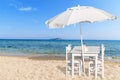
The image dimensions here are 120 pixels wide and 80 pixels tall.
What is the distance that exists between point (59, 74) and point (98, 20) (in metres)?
2.21

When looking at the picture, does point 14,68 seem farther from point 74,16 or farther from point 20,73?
point 74,16

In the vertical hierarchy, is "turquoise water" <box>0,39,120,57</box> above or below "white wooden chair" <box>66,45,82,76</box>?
below

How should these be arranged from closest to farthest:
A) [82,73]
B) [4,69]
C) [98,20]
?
[98,20] < [82,73] < [4,69]

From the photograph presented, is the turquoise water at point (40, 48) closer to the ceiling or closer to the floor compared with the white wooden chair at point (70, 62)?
closer to the floor

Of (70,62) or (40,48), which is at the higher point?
(70,62)

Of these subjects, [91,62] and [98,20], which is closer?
[98,20]

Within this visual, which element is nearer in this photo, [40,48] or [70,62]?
[70,62]

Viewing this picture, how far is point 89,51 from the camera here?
26.4 feet

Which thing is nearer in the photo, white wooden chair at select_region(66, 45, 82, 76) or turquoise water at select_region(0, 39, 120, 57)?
white wooden chair at select_region(66, 45, 82, 76)

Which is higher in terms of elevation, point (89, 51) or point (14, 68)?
point (89, 51)

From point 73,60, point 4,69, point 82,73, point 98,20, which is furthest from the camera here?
point 4,69

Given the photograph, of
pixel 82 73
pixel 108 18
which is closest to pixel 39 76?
pixel 82 73

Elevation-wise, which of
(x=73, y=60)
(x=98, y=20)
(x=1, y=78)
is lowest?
(x=1, y=78)

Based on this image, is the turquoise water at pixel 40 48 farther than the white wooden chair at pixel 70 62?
Yes
